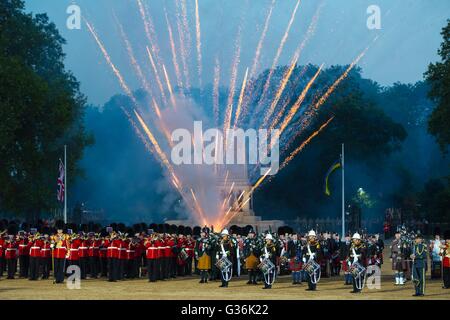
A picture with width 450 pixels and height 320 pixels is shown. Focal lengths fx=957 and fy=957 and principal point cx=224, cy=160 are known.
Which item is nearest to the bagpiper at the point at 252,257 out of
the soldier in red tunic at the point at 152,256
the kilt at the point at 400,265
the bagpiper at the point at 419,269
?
the soldier in red tunic at the point at 152,256

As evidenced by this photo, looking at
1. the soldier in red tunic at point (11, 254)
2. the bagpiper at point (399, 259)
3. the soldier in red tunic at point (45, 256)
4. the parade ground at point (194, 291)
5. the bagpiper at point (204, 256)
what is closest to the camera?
the parade ground at point (194, 291)

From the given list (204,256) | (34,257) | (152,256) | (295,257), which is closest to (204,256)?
(204,256)

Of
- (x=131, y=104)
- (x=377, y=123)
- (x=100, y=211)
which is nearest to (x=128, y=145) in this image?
(x=131, y=104)

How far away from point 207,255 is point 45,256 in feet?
22.4

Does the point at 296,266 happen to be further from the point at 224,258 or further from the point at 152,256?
the point at 152,256

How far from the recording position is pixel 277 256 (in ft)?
129

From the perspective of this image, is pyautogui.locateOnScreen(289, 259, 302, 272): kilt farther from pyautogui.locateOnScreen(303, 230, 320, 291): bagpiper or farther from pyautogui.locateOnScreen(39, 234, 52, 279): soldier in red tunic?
pyautogui.locateOnScreen(39, 234, 52, 279): soldier in red tunic

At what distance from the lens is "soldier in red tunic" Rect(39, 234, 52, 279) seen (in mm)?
38781

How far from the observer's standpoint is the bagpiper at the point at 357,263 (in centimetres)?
3262

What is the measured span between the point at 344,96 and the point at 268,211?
534 inches

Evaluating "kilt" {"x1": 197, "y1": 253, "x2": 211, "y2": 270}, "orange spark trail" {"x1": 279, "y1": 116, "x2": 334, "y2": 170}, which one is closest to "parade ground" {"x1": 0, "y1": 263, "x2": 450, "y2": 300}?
"kilt" {"x1": 197, "y1": 253, "x2": 211, "y2": 270}

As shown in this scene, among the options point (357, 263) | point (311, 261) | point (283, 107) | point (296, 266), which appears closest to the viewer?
point (357, 263)

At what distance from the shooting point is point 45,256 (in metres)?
39.3

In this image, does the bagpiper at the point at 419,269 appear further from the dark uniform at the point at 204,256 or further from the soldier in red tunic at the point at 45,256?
the soldier in red tunic at the point at 45,256
